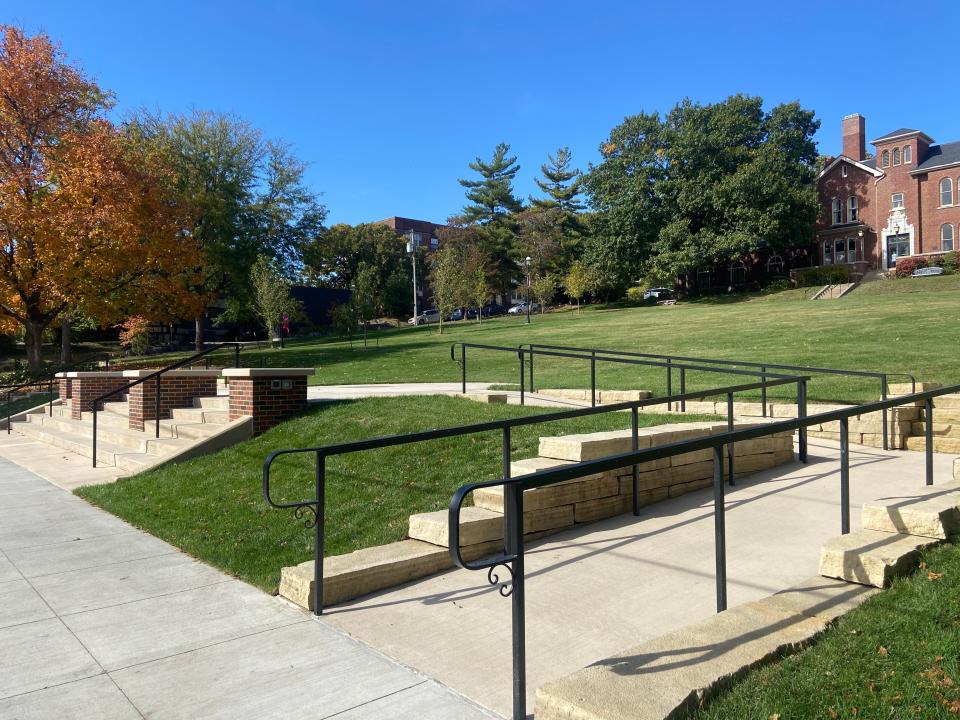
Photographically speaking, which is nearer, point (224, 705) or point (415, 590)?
point (224, 705)

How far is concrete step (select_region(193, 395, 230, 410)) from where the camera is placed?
10617mm

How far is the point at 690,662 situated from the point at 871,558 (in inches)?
59.8

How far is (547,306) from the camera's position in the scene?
58.7 m

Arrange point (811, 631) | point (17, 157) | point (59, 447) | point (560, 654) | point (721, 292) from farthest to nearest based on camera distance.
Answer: point (721, 292), point (17, 157), point (59, 447), point (560, 654), point (811, 631)

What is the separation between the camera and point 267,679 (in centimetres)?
337

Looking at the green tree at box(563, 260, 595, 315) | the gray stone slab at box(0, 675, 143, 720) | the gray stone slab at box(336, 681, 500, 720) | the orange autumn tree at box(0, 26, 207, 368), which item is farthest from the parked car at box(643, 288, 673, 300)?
the gray stone slab at box(0, 675, 143, 720)

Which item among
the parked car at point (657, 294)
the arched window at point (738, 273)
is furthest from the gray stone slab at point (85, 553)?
Result: the arched window at point (738, 273)

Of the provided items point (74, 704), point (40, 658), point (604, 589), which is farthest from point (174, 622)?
→ point (604, 589)

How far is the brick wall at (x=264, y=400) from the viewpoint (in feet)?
29.5

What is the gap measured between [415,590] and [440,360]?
16435 millimetres

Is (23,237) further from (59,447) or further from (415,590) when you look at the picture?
(415,590)

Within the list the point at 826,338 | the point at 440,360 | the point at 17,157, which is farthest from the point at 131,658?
the point at 17,157

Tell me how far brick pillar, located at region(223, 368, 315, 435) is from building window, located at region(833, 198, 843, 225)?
165 ft

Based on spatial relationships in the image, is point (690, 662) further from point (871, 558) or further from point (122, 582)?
point (122, 582)
